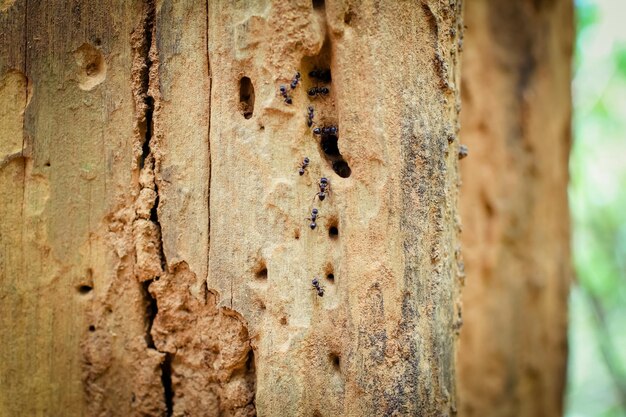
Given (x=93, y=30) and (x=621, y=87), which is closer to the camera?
(x=93, y=30)

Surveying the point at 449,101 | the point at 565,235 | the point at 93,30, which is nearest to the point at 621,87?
the point at 565,235

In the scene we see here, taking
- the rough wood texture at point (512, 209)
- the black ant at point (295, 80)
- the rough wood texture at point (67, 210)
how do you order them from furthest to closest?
the rough wood texture at point (512, 209) → the rough wood texture at point (67, 210) → the black ant at point (295, 80)

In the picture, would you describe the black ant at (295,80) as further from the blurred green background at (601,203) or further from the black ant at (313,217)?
the blurred green background at (601,203)

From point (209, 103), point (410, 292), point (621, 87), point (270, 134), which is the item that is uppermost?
point (621, 87)

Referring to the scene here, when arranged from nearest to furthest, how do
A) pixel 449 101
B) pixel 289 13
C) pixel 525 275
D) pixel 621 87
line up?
pixel 289 13 < pixel 449 101 < pixel 525 275 < pixel 621 87

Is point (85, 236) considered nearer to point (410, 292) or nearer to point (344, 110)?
point (344, 110)

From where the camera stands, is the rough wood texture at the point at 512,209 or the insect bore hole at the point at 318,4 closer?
the insect bore hole at the point at 318,4

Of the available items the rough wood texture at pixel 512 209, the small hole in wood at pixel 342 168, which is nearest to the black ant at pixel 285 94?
the small hole in wood at pixel 342 168
